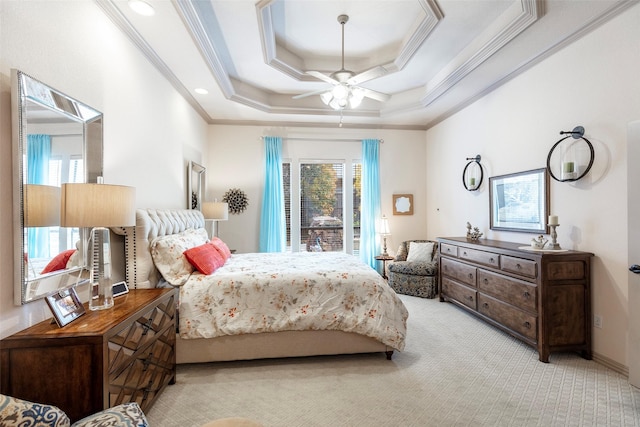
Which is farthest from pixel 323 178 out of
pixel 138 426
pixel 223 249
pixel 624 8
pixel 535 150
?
pixel 138 426

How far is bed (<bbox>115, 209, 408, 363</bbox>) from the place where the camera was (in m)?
2.50

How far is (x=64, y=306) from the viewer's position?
1609 millimetres

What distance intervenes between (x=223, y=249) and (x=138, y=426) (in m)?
2.41

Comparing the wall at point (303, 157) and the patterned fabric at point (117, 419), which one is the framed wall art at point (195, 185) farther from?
the patterned fabric at point (117, 419)

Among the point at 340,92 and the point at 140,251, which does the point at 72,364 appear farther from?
the point at 340,92

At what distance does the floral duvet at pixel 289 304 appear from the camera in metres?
2.51

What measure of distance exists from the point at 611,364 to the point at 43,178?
4.32 metres

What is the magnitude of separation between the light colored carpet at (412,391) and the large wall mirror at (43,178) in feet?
3.72

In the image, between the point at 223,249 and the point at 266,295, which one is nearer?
the point at 266,295


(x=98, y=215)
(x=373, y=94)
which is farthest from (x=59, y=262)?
(x=373, y=94)

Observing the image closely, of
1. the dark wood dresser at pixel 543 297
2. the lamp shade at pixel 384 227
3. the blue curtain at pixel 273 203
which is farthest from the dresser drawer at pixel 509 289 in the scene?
the blue curtain at pixel 273 203

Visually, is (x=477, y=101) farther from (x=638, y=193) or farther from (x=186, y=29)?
(x=186, y=29)

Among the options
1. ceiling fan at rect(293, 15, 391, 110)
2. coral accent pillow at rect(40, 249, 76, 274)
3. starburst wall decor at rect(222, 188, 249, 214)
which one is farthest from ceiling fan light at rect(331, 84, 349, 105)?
starburst wall decor at rect(222, 188, 249, 214)

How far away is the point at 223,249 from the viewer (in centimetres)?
356
